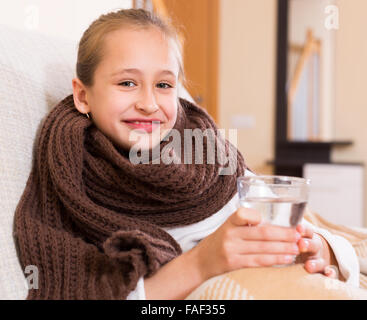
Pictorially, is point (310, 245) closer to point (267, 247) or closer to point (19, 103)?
point (267, 247)

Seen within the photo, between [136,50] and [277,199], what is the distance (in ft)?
1.44

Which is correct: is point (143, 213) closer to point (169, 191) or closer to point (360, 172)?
point (169, 191)

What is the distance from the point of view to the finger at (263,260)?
1.90 ft

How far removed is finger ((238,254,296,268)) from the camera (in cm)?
58

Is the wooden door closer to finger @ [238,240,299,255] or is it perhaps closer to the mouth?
the mouth

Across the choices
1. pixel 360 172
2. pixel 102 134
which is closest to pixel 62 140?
pixel 102 134

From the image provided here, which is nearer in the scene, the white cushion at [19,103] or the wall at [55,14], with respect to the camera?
the white cushion at [19,103]

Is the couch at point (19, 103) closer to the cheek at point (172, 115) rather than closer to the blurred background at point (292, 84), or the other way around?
the cheek at point (172, 115)

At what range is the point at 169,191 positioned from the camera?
2.50 feet

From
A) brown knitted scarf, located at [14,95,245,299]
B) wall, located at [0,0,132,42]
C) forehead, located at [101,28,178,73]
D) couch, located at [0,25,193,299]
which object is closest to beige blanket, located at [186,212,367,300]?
brown knitted scarf, located at [14,95,245,299]

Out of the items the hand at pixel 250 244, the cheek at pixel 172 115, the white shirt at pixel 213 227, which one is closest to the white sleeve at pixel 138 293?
the white shirt at pixel 213 227

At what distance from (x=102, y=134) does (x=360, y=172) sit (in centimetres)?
220

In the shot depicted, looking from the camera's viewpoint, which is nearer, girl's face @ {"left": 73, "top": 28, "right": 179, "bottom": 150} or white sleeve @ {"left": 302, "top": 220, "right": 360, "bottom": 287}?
white sleeve @ {"left": 302, "top": 220, "right": 360, "bottom": 287}

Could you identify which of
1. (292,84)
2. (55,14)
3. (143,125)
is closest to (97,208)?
(143,125)
